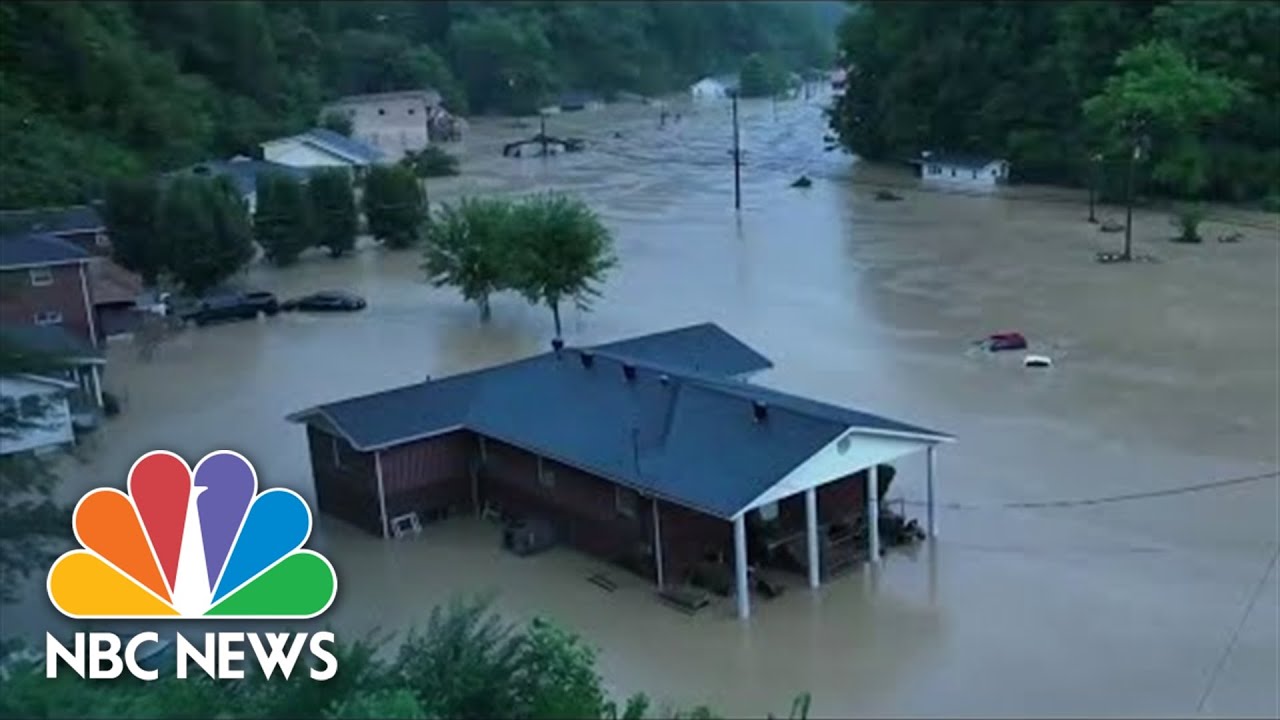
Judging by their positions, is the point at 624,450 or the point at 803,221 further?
the point at 803,221

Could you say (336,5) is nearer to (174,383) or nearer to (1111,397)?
(174,383)

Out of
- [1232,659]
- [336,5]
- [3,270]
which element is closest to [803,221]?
[3,270]

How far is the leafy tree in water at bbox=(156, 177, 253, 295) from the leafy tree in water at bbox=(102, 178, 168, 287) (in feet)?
0.76

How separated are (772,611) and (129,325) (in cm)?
1713

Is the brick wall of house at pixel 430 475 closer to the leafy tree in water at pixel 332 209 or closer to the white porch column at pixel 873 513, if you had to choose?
the white porch column at pixel 873 513

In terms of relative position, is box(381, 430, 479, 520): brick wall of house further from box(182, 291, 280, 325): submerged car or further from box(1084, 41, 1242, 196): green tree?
box(1084, 41, 1242, 196): green tree

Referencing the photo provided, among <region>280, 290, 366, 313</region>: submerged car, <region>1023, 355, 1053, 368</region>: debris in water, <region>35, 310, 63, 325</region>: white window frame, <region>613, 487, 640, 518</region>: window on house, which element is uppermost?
<region>35, 310, 63, 325</region>: white window frame

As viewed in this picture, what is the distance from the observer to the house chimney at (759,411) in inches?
572

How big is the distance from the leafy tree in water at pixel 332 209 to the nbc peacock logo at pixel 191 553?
2468 cm

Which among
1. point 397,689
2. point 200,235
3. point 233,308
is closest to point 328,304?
point 233,308

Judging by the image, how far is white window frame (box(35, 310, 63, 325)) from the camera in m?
24.9

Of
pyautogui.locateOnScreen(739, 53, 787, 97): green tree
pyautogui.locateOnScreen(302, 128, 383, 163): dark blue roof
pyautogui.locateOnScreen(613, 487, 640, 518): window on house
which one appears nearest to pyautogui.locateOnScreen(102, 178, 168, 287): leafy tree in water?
pyautogui.locateOnScreen(302, 128, 383, 163): dark blue roof

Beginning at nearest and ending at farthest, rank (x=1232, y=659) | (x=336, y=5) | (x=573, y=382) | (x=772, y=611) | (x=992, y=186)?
1. (x=1232, y=659)
2. (x=772, y=611)
3. (x=573, y=382)
4. (x=992, y=186)
5. (x=336, y=5)

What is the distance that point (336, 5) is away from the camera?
74562 mm
